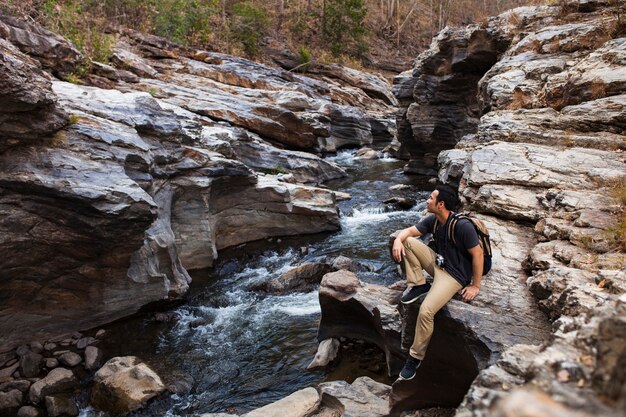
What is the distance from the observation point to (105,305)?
889 centimetres

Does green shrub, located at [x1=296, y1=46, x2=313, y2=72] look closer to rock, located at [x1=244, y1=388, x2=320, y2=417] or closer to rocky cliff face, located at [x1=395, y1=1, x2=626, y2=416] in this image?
rocky cliff face, located at [x1=395, y1=1, x2=626, y2=416]

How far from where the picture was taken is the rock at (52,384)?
22.0 feet

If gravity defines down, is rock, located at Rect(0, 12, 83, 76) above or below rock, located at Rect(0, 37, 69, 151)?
above

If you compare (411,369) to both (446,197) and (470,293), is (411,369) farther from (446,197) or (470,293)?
(446,197)

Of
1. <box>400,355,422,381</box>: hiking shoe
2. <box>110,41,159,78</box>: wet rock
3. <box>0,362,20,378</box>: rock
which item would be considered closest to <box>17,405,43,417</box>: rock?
<box>0,362,20,378</box>: rock

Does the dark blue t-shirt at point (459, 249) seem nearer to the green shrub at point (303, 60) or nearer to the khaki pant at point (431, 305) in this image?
the khaki pant at point (431, 305)

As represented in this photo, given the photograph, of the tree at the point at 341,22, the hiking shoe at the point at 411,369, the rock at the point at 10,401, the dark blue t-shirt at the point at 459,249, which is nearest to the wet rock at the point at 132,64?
the rock at the point at 10,401

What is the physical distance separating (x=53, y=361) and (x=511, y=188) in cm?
866

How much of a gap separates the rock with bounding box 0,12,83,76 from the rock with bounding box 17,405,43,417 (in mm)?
10172

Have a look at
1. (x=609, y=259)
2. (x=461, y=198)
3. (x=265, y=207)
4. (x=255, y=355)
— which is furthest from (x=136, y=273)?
(x=609, y=259)

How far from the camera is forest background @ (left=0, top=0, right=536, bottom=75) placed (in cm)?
1823

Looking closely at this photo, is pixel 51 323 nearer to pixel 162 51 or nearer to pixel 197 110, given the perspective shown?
pixel 197 110

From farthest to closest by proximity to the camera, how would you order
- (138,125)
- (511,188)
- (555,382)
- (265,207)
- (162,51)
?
(162,51), (265,207), (138,125), (511,188), (555,382)

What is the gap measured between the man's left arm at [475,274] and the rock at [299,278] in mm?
5972
